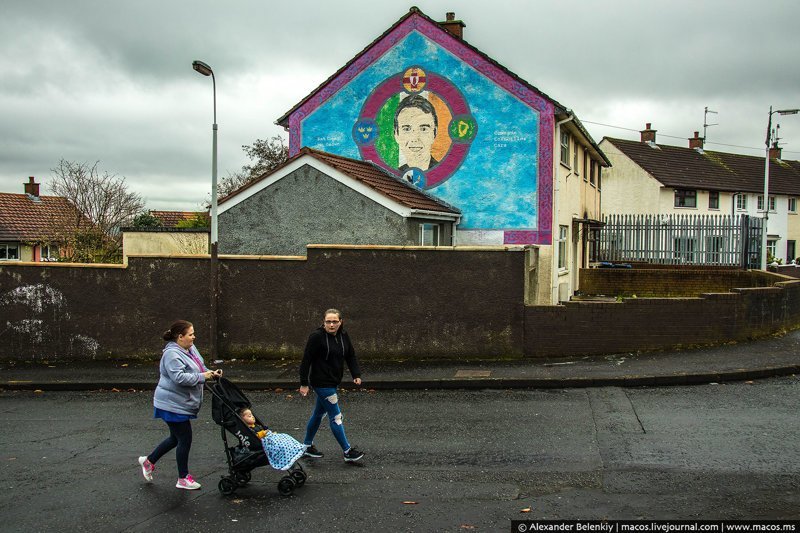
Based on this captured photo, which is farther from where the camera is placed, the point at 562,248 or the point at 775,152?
the point at 775,152

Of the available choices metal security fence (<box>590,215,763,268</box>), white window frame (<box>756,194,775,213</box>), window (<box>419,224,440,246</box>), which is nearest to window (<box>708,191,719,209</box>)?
white window frame (<box>756,194,775,213</box>)

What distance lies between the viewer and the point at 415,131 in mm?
19250

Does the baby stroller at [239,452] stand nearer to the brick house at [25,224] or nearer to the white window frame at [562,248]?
the white window frame at [562,248]

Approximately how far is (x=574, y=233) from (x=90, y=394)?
50.7 ft

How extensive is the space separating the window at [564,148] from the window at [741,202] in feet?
109

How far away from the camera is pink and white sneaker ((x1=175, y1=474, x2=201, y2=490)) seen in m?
7.06

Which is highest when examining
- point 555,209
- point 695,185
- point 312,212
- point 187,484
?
point 695,185

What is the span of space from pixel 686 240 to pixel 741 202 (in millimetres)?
28945

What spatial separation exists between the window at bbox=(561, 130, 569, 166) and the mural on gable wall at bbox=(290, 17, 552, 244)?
169cm

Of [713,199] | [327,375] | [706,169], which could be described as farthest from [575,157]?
[706,169]

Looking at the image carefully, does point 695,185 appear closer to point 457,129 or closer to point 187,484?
point 457,129

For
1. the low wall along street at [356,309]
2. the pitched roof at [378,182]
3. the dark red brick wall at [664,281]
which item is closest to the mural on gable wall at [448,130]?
the pitched roof at [378,182]

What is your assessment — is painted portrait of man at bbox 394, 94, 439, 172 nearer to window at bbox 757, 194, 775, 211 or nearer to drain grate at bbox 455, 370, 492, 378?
drain grate at bbox 455, 370, 492, 378

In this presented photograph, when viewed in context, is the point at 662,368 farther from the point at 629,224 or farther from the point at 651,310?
the point at 629,224
